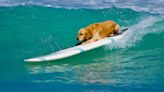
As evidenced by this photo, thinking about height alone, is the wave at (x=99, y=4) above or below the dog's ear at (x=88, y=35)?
above

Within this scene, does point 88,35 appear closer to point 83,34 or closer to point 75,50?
point 83,34

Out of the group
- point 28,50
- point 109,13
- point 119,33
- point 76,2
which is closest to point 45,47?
point 28,50

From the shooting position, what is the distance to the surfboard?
14.1 metres

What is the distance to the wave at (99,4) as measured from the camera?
70.8 ft

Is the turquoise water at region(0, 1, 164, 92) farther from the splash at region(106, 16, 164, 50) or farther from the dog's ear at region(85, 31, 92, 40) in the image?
the dog's ear at region(85, 31, 92, 40)

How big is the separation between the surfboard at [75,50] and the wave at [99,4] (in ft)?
17.6

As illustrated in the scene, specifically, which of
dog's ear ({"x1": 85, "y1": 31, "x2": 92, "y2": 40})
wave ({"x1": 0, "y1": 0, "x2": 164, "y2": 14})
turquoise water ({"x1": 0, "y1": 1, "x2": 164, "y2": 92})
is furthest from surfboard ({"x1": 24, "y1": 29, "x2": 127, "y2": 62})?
wave ({"x1": 0, "y1": 0, "x2": 164, "y2": 14})

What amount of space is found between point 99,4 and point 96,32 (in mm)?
6755

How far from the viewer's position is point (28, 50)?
16.1 metres

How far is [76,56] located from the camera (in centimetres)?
1473

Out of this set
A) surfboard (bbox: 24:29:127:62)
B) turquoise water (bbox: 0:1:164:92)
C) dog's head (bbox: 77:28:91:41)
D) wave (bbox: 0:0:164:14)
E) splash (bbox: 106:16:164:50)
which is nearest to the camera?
turquoise water (bbox: 0:1:164:92)

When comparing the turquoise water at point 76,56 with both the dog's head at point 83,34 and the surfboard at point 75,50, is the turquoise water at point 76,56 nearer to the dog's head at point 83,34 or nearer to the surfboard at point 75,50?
the surfboard at point 75,50

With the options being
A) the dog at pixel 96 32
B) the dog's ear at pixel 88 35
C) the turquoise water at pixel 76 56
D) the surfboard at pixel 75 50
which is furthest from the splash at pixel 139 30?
the dog's ear at pixel 88 35

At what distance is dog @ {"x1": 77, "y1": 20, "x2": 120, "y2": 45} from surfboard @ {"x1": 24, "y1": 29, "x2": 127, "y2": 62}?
8.0 inches
